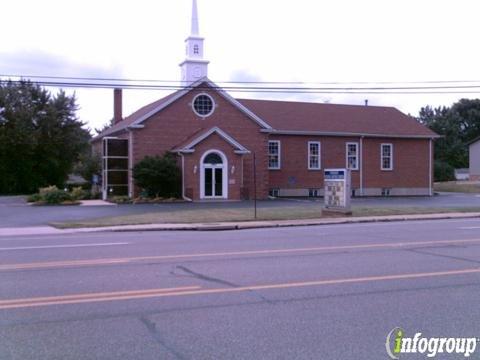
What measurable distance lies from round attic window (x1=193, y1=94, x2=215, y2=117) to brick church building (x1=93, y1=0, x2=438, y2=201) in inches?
2.6

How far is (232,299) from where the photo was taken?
7.88m

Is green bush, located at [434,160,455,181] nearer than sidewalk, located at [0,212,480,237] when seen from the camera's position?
No

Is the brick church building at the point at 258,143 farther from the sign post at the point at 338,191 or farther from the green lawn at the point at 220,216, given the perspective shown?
the sign post at the point at 338,191

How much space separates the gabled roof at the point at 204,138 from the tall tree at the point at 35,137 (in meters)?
17.9

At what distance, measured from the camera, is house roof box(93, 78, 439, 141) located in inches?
1671

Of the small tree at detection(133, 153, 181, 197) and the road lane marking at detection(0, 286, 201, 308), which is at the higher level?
the small tree at detection(133, 153, 181, 197)

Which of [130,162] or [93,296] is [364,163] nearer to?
[130,162]

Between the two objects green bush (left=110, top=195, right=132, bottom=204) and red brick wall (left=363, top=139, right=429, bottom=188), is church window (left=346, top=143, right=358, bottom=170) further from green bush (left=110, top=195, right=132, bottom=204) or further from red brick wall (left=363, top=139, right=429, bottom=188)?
green bush (left=110, top=195, right=132, bottom=204)

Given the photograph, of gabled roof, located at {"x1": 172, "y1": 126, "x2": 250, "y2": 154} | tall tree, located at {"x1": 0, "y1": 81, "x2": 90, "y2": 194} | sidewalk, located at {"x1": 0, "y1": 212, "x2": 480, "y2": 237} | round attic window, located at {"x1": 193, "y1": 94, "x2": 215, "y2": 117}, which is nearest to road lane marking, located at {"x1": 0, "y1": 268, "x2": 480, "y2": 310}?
sidewalk, located at {"x1": 0, "y1": 212, "x2": 480, "y2": 237}

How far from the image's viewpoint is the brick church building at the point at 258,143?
3672cm

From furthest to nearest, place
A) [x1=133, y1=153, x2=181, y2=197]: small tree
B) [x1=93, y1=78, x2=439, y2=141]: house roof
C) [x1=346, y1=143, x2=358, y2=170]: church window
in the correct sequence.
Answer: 1. [x1=346, y1=143, x2=358, y2=170]: church window
2. [x1=93, y1=78, x2=439, y2=141]: house roof
3. [x1=133, y1=153, x2=181, y2=197]: small tree

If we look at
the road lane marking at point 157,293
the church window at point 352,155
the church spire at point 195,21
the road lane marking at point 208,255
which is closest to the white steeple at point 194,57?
the church spire at point 195,21

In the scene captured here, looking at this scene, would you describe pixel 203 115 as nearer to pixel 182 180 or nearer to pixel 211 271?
pixel 182 180

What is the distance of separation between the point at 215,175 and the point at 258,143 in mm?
4781
